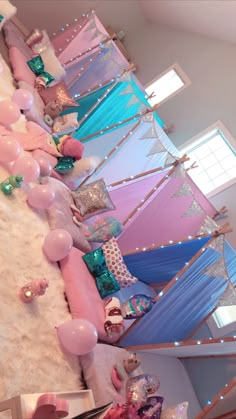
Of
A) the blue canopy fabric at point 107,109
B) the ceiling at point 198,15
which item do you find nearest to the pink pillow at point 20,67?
the blue canopy fabric at point 107,109

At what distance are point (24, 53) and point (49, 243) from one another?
2.09 m

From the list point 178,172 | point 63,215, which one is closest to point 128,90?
point 178,172

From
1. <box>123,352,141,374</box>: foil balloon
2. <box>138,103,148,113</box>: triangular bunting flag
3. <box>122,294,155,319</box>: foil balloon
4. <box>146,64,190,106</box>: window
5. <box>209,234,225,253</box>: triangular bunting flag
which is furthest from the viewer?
<box>146,64,190,106</box>: window

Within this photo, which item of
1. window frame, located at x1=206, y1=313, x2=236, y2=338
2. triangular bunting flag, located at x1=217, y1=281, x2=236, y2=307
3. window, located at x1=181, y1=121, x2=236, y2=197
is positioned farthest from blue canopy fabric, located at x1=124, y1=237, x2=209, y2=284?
window, located at x1=181, y1=121, x2=236, y2=197

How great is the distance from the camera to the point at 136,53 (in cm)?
488

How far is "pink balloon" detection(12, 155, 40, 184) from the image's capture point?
2.19m

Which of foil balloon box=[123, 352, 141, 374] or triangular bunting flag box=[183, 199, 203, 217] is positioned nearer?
foil balloon box=[123, 352, 141, 374]

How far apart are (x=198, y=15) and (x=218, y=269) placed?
9.63 feet

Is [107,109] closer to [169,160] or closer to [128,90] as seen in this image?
[128,90]

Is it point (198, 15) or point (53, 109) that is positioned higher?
point (198, 15)

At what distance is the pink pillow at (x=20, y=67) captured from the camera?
10.2ft

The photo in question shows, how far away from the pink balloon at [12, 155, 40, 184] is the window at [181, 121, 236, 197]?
2.10m

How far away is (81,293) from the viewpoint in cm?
211

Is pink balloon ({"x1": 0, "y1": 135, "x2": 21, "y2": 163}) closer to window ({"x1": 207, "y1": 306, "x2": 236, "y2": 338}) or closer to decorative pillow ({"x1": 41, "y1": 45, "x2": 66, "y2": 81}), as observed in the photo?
decorative pillow ({"x1": 41, "y1": 45, "x2": 66, "y2": 81})
